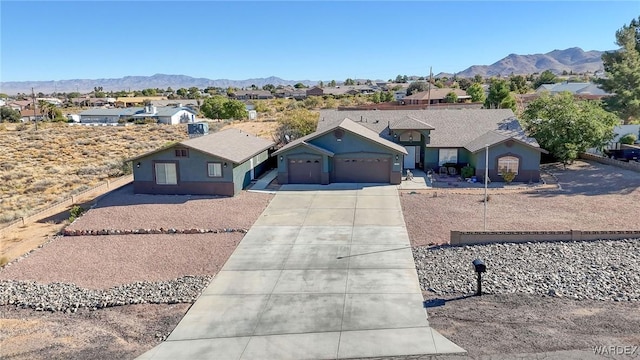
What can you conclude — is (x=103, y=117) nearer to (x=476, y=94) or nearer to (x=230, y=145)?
(x=476, y=94)

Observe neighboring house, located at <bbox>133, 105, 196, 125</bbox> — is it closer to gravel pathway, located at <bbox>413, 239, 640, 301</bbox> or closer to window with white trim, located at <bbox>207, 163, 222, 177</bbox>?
window with white trim, located at <bbox>207, 163, 222, 177</bbox>

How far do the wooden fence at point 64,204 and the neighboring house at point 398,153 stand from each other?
11.6 metres

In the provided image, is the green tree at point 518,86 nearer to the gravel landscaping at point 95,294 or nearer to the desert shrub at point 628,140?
the desert shrub at point 628,140

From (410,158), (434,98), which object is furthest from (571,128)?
(434,98)

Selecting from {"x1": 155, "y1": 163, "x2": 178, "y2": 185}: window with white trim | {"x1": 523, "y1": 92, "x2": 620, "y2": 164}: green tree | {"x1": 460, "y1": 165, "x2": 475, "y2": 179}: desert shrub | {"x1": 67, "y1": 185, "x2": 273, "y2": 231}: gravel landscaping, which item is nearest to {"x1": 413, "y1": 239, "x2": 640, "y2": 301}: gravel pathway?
{"x1": 67, "y1": 185, "x2": 273, "y2": 231}: gravel landscaping

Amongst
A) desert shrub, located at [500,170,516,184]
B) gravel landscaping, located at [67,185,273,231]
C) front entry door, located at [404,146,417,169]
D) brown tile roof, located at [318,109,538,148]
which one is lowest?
gravel landscaping, located at [67,185,273,231]

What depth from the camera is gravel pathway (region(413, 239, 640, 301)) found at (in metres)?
15.2

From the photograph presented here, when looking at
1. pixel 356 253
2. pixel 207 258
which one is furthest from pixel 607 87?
pixel 207 258

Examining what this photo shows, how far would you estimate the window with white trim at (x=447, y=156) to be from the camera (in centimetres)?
3453

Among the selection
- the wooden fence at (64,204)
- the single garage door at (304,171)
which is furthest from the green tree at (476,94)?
the wooden fence at (64,204)

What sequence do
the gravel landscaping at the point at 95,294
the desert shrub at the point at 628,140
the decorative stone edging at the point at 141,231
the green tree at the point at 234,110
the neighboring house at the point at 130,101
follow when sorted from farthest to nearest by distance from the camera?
the neighboring house at the point at 130,101 < the green tree at the point at 234,110 < the desert shrub at the point at 628,140 < the decorative stone edging at the point at 141,231 < the gravel landscaping at the point at 95,294

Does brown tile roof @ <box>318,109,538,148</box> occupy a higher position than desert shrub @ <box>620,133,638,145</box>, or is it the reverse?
brown tile roof @ <box>318,109,538,148</box>

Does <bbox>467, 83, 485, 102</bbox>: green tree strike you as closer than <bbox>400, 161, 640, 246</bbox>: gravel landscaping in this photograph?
No

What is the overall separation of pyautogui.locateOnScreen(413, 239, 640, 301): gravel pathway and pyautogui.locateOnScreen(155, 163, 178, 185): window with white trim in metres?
16.3
